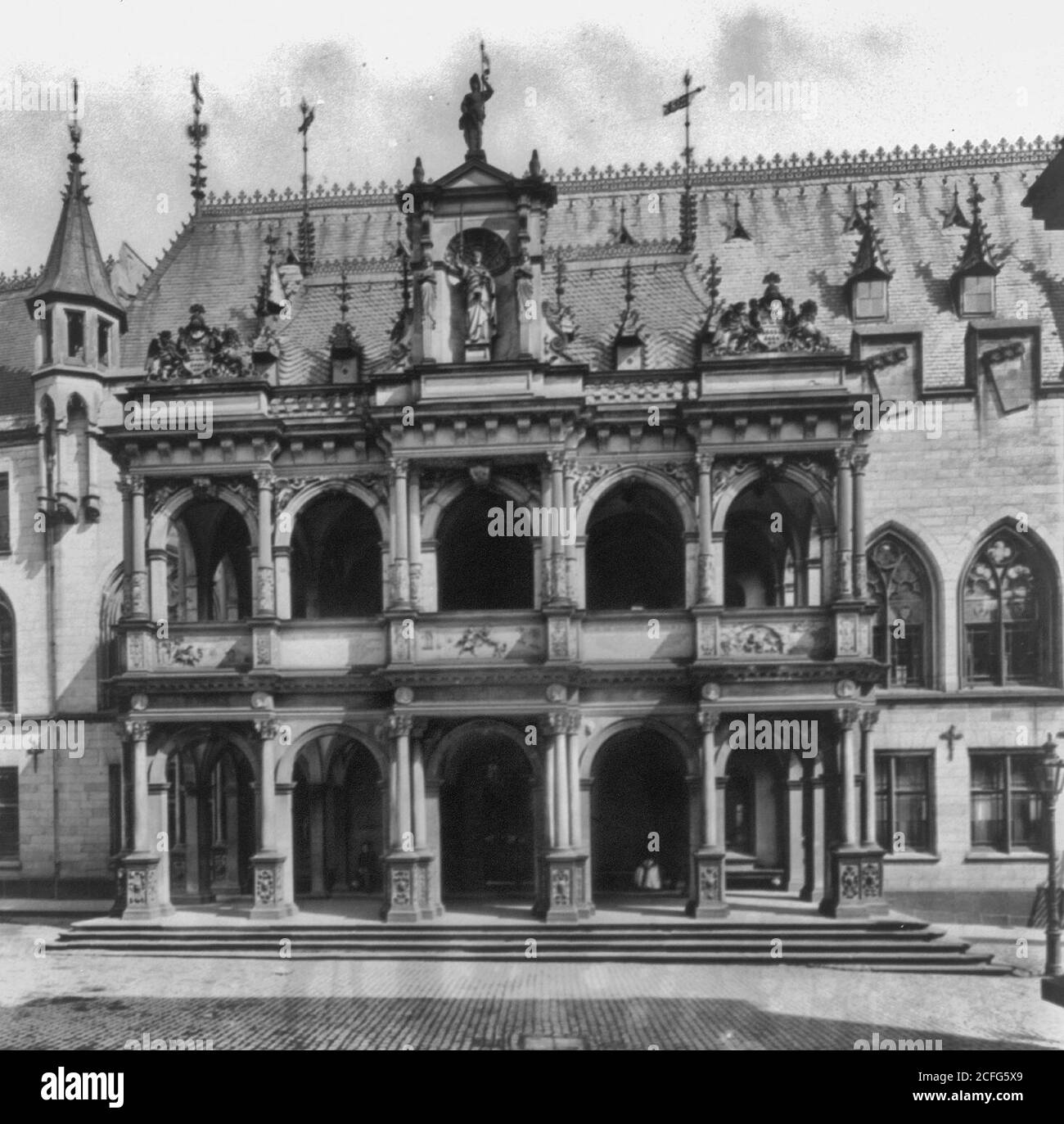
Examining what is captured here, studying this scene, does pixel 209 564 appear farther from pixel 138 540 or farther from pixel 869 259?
pixel 869 259

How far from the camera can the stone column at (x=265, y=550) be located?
73.7ft

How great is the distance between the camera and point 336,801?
25.4 m

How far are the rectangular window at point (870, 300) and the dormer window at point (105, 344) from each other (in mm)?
18585

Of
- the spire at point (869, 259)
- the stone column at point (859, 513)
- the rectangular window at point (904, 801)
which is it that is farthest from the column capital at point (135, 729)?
the spire at point (869, 259)

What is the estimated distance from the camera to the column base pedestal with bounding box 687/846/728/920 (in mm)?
21031

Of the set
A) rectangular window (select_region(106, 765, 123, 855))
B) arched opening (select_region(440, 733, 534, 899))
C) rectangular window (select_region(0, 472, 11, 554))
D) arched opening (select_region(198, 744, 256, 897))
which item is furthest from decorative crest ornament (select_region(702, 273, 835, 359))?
rectangular window (select_region(0, 472, 11, 554))

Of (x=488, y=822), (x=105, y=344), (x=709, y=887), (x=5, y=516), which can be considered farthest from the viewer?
(x=5, y=516)

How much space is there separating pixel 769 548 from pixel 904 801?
654cm

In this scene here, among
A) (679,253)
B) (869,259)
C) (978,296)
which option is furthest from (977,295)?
(679,253)

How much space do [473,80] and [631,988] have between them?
15.2m

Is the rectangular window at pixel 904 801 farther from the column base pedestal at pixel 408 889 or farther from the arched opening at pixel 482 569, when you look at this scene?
the column base pedestal at pixel 408 889

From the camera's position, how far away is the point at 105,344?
28.5 metres

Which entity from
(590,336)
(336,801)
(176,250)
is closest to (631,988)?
(336,801)

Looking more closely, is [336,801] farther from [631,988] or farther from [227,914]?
[631,988]
